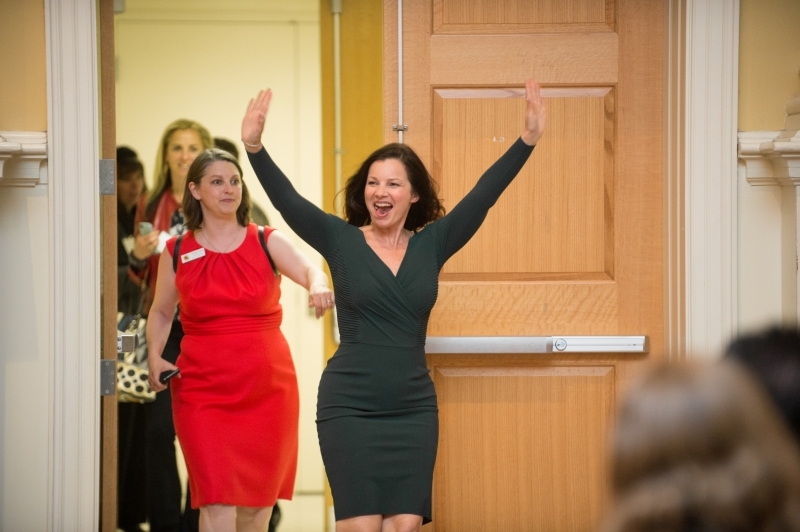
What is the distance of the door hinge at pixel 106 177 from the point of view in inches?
129

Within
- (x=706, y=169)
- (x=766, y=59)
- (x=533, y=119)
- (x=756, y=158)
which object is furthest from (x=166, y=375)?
(x=766, y=59)

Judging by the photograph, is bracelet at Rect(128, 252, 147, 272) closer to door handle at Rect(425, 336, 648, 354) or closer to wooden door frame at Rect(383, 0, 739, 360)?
door handle at Rect(425, 336, 648, 354)

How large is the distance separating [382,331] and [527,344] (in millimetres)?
764

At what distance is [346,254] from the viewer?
9.40ft

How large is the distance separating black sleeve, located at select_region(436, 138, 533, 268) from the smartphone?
1093 mm

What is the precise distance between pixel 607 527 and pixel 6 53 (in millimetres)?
2857

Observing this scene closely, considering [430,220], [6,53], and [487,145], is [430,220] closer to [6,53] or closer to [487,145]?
[487,145]

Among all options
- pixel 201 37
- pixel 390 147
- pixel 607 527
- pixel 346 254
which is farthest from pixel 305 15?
pixel 607 527

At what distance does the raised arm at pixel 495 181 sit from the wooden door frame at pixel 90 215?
26.4 inches

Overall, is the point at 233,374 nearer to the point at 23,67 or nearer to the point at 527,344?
the point at 527,344

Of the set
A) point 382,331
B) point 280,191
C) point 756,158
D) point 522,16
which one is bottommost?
point 382,331

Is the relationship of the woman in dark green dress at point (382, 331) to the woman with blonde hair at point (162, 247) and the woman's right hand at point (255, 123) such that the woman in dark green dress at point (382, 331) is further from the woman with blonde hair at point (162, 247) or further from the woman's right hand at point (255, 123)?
the woman with blonde hair at point (162, 247)

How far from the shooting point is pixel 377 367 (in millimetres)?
2793

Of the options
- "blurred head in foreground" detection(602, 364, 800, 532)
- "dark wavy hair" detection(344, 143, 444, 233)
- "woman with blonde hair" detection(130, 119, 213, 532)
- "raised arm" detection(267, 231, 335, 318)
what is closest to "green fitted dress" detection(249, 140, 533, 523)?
"dark wavy hair" detection(344, 143, 444, 233)
